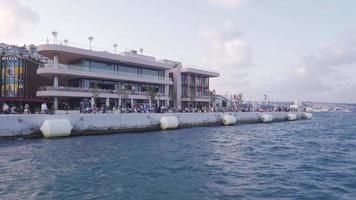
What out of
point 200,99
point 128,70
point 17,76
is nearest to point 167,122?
point 128,70

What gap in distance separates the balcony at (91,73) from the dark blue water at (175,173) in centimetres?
3176

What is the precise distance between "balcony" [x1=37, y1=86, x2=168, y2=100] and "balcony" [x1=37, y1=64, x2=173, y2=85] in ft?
8.96

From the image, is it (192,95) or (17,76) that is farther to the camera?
(192,95)

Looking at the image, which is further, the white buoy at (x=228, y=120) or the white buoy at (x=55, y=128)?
the white buoy at (x=228, y=120)

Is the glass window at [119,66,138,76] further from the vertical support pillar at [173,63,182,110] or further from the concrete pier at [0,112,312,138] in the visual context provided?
the concrete pier at [0,112,312,138]

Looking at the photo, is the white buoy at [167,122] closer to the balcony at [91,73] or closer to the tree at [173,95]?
the balcony at [91,73]

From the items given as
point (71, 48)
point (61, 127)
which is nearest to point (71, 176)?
point (61, 127)

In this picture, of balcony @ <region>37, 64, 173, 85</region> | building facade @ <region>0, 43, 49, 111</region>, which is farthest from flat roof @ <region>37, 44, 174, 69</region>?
building facade @ <region>0, 43, 49, 111</region>

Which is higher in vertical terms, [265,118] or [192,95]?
[192,95]

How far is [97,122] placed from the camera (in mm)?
45406

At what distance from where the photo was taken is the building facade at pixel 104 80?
60.1 metres

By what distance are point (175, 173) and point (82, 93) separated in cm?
4667

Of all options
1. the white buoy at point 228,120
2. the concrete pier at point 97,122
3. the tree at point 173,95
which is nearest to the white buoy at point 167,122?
the concrete pier at point 97,122

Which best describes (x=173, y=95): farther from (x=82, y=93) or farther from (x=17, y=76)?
(x=17, y=76)
